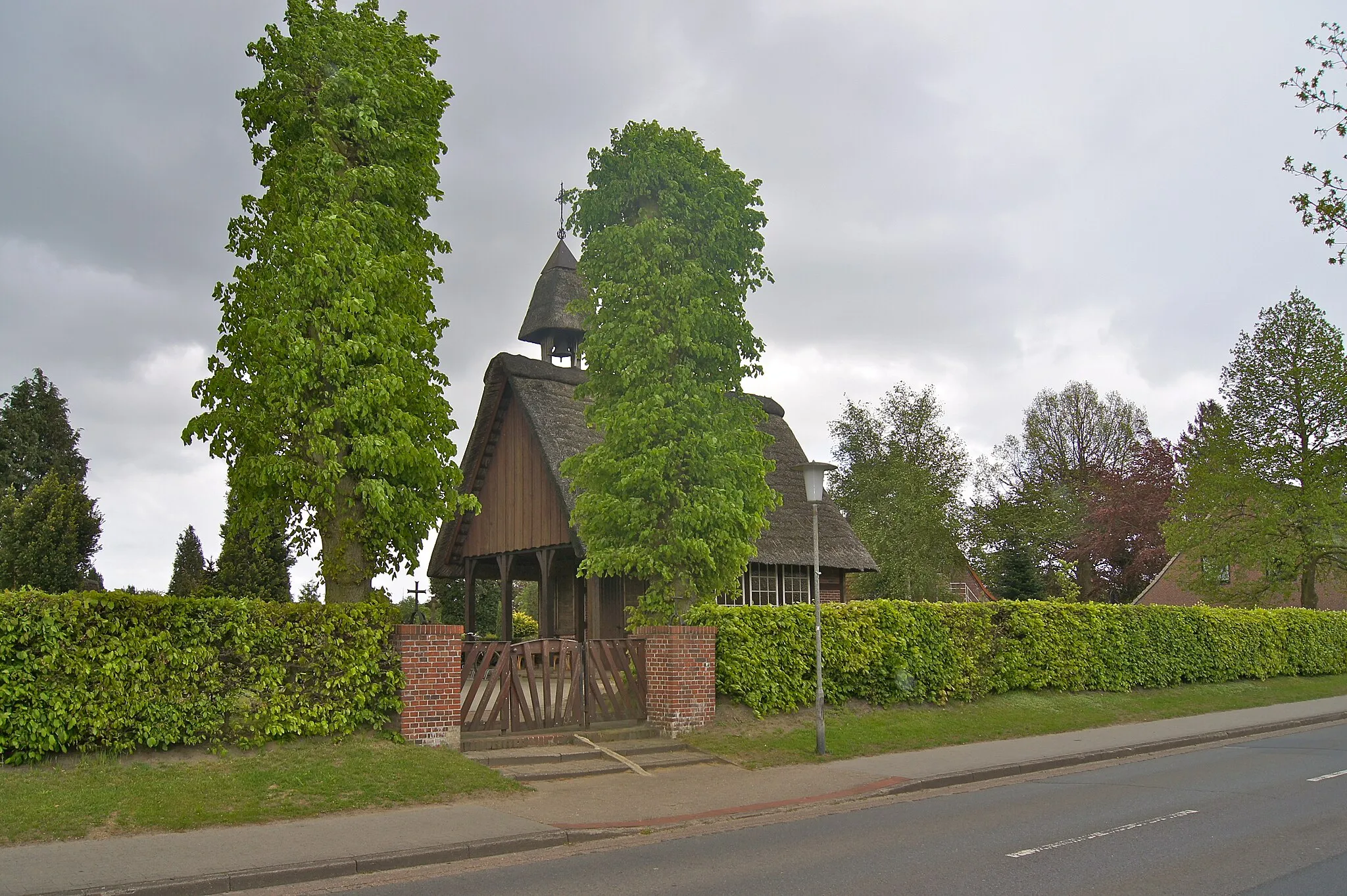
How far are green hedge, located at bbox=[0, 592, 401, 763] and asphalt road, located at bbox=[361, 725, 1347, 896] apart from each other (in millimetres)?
4749

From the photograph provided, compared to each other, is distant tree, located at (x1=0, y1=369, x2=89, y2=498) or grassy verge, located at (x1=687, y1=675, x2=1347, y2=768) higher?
distant tree, located at (x1=0, y1=369, x2=89, y2=498)

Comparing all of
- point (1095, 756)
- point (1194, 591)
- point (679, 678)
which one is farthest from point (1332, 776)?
point (1194, 591)

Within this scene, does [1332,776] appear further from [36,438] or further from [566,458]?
[36,438]

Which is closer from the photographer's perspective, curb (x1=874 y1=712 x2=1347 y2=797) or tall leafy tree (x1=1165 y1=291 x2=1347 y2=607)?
curb (x1=874 y1=712 x2=1347 y2=797)

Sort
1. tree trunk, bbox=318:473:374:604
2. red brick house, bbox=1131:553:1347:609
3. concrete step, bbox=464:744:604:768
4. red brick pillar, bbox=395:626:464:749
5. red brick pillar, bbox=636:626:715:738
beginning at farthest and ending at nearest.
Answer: red brick house, bbox=1131:553:1347:609, red brick pillar, bbox=636:626:715:738, tree trunk, bbox=318:473:374:604, concrete step, bbox=464:744:604:768, red brick pillar, bbox=395:626:464:749

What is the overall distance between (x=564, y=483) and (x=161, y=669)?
39.2 feet

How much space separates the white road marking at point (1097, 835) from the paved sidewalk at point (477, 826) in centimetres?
324

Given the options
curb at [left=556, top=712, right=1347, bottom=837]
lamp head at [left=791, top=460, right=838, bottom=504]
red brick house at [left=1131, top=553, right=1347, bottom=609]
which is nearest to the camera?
curb at [left=556, top=712, right=1347, bottom=837]

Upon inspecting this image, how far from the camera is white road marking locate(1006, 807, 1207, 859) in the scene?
849cm

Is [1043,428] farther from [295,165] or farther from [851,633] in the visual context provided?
[295,165]

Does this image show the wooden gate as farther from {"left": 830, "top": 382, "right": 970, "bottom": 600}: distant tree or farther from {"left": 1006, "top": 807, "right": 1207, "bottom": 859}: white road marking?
{"left": 830, "top": 382, "right": 970, "bottom": 600}: distant tree

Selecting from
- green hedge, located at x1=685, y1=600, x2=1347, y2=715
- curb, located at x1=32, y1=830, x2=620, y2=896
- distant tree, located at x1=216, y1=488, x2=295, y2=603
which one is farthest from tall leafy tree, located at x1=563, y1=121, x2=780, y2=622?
distant tree, located at x1=216, y1=488, x2=295, y2=603

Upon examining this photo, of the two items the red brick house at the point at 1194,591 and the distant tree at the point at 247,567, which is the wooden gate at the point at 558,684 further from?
the red brick house at the point at 1194,591

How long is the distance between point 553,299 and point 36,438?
2375cm
